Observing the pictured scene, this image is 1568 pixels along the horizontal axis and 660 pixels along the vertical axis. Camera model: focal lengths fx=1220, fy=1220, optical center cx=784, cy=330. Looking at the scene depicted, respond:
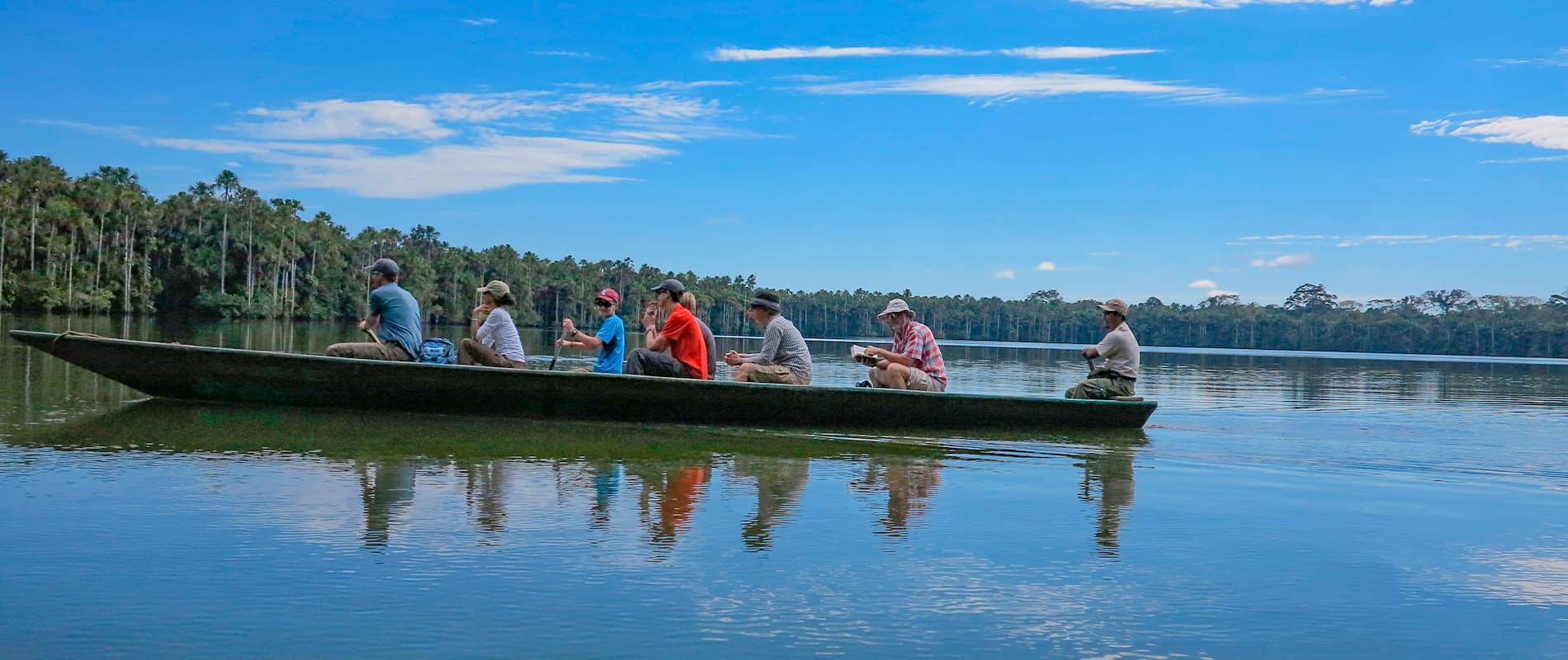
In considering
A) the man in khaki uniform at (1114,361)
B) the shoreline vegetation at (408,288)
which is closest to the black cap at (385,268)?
the man in khaki uniform at (1114,361)

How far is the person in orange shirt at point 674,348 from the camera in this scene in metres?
11.4

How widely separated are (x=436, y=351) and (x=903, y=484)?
222 inches

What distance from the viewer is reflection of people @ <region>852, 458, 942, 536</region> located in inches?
255

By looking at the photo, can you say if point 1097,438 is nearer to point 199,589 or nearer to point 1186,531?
point 1186,531

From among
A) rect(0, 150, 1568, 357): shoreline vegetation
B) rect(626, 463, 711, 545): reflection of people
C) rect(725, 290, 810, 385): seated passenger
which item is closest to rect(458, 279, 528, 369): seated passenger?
rect(725, 290, 810, 385): seated passenger

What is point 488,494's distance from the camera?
6.74m

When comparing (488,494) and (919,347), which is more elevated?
(919,347)

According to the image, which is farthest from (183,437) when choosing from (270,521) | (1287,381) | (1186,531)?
(1287,381)

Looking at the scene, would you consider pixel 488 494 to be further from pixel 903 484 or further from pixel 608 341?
pixel 608 341

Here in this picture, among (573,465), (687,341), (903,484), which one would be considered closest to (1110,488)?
(903,484)

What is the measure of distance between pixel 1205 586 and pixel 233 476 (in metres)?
5.31

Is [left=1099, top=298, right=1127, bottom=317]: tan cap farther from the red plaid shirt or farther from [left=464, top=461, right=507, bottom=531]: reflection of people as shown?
[left=464, top=461, right=507, bottom=531]: reflection of people

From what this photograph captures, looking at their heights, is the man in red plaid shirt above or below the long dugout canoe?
above

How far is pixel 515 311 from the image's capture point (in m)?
105
